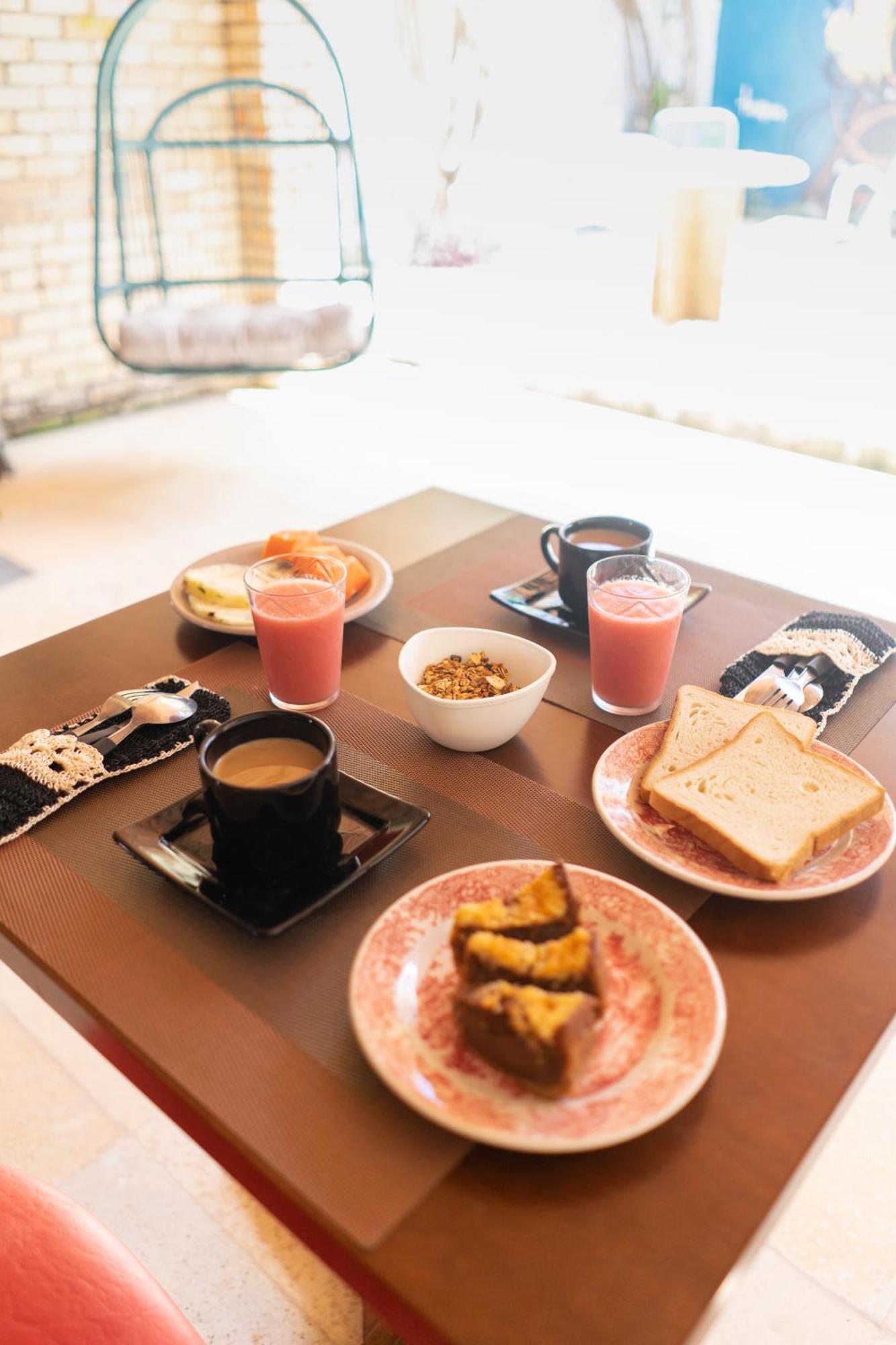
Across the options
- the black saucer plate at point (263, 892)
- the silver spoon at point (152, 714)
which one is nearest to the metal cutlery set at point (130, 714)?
the silver spoon at point (152, 714)

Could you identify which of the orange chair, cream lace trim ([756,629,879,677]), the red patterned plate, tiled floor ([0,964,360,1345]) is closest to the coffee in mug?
the red patterned plate

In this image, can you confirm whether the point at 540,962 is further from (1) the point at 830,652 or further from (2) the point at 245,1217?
(2) the point at 245,1217

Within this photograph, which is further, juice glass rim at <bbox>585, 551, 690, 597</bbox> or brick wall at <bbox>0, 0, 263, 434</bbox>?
brick wall at <bbox>0, 0, 263, 434</bbox>

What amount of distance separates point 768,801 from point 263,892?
44cm

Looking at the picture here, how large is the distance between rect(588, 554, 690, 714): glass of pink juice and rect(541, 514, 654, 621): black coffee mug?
105 millimetres

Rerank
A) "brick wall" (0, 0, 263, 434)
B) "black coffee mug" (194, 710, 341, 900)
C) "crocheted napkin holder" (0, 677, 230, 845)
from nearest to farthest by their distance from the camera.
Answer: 1. "black coffee mug" (194, 710, 341, 900)
2. "crocheted napkin holder" (0, 677, 230, 845)
3. "brick wall" (0, 0, 263, 434)

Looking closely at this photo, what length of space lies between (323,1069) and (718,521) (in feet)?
9.56

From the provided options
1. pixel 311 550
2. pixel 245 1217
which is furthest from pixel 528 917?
pixel 245 1217

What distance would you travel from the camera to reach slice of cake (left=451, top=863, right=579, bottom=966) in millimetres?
717

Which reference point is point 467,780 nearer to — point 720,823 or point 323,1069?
point 720,823

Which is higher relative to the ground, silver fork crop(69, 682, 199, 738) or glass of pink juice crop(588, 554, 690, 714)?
glass of pink juice crop(588, 554, 690, 714)

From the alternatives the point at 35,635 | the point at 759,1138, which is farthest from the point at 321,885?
the point at 35,635

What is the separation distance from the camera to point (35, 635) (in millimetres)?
2709

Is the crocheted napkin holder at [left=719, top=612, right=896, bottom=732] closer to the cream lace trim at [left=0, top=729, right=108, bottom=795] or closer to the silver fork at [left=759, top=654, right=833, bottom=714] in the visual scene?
the silver fork at [left=759, top=654, right=833, bottom=714]
